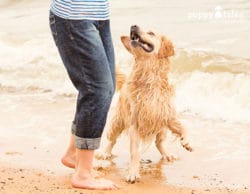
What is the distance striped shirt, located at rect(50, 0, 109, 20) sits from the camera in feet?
13.1

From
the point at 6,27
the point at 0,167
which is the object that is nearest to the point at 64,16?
the point at 0,167

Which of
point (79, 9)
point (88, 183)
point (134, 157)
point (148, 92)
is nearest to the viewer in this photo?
point (79, 9)

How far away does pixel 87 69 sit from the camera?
4.05 meters

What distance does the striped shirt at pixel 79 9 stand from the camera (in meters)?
3.99

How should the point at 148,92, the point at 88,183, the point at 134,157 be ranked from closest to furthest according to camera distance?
1. the point at 88,183
2. the point at 134,157
3. the point at 148,92

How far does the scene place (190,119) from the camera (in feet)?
24.0

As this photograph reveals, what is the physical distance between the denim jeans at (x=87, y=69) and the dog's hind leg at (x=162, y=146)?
147 centimetres

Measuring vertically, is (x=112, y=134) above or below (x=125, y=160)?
above

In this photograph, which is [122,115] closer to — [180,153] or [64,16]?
[180,153]

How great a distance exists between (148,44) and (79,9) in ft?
4.63

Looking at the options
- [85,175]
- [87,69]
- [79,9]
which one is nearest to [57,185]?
[85,175]

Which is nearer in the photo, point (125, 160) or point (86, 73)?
point (86, 73)

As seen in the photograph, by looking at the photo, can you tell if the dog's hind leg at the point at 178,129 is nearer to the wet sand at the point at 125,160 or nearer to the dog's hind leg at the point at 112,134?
the wet sand at the point at 125,160

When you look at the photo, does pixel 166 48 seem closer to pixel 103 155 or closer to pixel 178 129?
pixel 178 129
